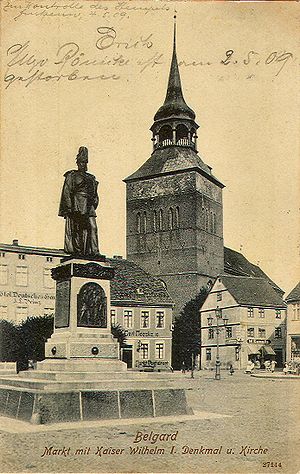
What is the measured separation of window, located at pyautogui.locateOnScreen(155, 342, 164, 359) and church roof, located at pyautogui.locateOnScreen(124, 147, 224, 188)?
739 inches

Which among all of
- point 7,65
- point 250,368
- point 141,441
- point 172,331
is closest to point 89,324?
point 141,441

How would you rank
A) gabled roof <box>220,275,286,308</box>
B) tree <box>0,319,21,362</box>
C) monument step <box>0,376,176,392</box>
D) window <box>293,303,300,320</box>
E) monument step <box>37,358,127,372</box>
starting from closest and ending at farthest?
monument step <box>0,376,176,392</box>, monument step <box>37,358,127,372</box>, tree <box>0,319,21,362</box>, window <box>293,303,300,320</box>, gabled roof <box>220,275,286,308</box>

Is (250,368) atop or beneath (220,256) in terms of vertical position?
beneath

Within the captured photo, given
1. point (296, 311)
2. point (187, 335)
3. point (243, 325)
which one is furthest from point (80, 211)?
point (187, 335)

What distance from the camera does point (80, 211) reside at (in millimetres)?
16719

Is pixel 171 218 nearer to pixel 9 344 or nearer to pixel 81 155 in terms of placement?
pixel 9 344

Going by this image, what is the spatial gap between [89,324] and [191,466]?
6113mm

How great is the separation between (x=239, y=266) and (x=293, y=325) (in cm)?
3033

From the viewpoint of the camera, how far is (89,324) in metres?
16.0

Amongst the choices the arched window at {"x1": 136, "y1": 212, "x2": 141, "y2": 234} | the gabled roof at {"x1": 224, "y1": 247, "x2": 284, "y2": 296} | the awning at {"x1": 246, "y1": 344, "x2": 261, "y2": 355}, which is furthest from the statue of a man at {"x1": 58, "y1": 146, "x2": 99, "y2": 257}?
the gabled roof at {"x1": 224, "y1": 247, "x2": 284, "y2": 296}

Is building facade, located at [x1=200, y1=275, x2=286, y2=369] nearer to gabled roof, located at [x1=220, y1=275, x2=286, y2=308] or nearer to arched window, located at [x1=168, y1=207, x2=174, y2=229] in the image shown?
gabled roof, located at [x1=220, y1=275, x2=286, y2=308]

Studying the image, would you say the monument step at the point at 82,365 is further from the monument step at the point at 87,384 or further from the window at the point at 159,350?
the window at the point at 159,350

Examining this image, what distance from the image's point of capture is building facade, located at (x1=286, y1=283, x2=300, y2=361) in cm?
4962

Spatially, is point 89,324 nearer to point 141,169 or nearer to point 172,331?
point 172,331
